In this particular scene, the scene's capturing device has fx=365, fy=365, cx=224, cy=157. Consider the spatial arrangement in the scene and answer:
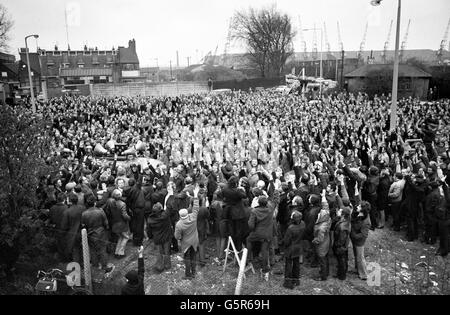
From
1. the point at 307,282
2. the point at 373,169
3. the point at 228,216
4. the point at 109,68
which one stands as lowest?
the point at 307,282

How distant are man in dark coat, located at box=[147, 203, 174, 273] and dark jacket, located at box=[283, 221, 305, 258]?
243cm

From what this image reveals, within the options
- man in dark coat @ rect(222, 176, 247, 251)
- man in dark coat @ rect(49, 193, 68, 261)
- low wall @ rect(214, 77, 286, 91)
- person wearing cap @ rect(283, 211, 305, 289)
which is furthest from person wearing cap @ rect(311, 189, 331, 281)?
low wall @ rect(214, 77, 286, 91)

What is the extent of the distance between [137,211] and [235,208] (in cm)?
244

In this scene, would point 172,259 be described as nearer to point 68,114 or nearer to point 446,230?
point 446,230

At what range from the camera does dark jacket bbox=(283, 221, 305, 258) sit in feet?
22.1

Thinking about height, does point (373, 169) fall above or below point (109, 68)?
below

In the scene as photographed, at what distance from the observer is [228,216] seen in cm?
757

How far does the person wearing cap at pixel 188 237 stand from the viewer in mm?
7223

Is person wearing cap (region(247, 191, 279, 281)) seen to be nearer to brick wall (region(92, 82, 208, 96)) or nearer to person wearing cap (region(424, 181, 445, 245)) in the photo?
person wearing cap (region(424, 181, 445, 245))

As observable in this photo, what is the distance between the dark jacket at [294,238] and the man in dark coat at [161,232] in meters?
2.43

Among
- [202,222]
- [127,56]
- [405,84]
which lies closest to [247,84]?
[405,84]

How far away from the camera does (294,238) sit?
22.1 ft
